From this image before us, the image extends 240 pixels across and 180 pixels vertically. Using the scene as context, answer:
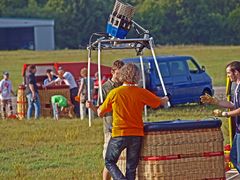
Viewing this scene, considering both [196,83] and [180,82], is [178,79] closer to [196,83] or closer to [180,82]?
[180,82]

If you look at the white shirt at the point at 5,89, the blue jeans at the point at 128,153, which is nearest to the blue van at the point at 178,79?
the white shirt at the point at 5,89

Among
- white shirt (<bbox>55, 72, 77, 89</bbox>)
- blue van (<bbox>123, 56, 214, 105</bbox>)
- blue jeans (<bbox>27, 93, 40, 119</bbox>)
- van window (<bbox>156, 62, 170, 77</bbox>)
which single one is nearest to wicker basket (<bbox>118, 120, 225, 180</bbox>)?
blue jeans (<bbox>27, 93, 40, 119</bbox>)

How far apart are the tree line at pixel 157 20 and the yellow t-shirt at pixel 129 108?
319ft

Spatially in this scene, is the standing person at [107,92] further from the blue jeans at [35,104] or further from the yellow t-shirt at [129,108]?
the blue jeans at [35,104]

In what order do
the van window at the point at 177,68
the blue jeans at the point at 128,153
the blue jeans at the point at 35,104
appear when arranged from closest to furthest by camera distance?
the blue jeans at the point at 128,153 → the blue jeans at the point at 35,104 → the van window at the point at 177,68

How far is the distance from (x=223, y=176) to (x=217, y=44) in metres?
97.9

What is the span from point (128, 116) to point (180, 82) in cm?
1763

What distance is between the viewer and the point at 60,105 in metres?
24.3

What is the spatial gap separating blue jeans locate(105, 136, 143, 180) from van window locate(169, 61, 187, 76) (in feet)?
57.5

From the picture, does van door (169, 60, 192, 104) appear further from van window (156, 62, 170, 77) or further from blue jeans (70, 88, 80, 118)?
blue jeans (70, 88, 80, 118)

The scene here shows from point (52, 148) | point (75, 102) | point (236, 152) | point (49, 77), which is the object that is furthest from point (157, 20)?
point (236, 152)

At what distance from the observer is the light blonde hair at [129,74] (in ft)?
30.8

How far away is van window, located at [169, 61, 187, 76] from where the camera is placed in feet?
88.8

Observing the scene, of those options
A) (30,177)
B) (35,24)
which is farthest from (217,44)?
(30,177)
